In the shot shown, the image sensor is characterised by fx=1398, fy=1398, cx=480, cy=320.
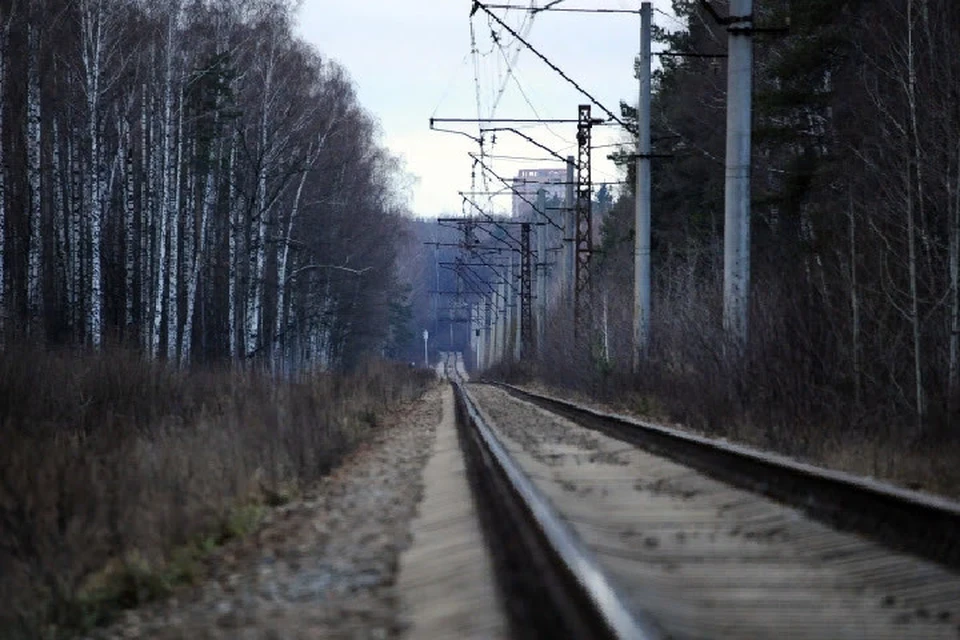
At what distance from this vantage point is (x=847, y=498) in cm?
855

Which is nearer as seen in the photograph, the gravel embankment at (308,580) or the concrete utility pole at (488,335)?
the gravel embankment at (308,580)

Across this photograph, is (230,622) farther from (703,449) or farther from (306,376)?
(306,376)

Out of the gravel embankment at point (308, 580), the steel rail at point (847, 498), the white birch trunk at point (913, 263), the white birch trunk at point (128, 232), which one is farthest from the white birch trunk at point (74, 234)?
the gravel embankment at point (308, 580)

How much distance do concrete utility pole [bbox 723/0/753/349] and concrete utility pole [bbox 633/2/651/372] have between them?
7.76 metres

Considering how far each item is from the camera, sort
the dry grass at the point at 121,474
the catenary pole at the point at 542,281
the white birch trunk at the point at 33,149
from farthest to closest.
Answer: the catenary pole at the point at 542,281 → the white birch trunk at the point at 33,149 → the dry grass at the point at 121,474

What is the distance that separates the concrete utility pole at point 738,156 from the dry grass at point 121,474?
566cm

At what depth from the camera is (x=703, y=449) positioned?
12.7m

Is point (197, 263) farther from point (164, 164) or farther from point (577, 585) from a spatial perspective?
point (577, 585)

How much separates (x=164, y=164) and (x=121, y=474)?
29.4 meters

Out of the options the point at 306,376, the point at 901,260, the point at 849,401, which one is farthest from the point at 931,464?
the point at 306,376

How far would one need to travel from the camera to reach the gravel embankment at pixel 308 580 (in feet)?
18.6

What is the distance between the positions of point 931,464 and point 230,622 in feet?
23.9

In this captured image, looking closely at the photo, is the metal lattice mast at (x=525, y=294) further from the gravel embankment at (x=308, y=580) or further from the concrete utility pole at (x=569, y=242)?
the gravel embankment at (x=308, y=580)

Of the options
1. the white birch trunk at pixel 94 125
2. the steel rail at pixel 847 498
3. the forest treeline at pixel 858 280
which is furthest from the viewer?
the white birch trunk at pixel 94 125
